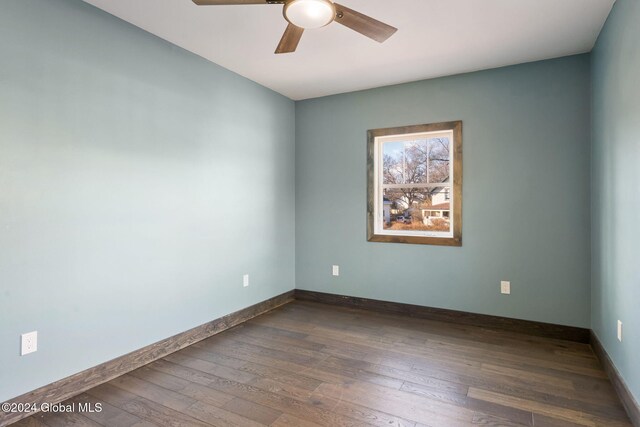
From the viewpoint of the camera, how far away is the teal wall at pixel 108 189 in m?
2.00

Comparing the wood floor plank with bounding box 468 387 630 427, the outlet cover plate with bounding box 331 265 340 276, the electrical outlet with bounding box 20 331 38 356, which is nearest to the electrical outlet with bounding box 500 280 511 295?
the wood floor plank with bounding box 468 387 630 427

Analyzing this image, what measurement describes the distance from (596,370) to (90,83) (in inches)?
158

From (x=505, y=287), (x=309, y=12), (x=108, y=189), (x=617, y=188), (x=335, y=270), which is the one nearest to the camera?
(x=309, y=12)

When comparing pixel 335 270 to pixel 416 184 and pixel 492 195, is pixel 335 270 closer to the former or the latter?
pixel 416 184

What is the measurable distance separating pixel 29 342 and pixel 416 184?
11.3ft

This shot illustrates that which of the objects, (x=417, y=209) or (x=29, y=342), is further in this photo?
(x=417, y=209)

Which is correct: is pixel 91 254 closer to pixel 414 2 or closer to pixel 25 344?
pixel 25 344

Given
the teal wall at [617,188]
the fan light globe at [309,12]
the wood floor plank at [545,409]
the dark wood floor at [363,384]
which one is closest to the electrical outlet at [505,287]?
the dark wood floor at [363,384]

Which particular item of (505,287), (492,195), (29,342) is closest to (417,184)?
(492,195)

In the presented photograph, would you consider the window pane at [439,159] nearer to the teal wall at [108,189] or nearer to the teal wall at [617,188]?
the teal wall at [617,188]

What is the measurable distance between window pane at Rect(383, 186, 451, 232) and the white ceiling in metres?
1.20

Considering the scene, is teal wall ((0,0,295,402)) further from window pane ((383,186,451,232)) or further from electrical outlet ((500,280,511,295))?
electrical outlet ((500,280,511,295))

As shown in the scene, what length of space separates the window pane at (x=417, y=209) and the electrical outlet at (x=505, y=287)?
28.7 inches

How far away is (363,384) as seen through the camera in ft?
7.65
